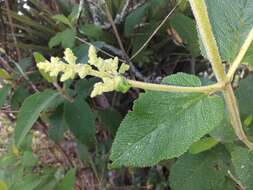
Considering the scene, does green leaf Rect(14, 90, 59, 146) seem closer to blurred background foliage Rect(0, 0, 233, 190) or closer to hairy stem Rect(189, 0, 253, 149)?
blurred background foliage Rect(0, 0, 233, 190)

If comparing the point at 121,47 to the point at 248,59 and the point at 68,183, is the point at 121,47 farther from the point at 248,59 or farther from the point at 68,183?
the point at 248,59

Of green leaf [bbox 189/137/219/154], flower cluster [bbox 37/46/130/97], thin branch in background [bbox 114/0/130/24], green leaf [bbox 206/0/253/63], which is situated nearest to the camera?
flower cluster [bbox 37/46/130/97]

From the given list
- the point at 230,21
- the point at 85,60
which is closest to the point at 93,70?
the point at 230,21

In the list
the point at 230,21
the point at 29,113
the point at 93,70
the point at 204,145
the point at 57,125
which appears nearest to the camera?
the point at 93,70

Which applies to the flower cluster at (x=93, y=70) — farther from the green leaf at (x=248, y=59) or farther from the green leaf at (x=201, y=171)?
the green leaf at (x=201, y=171)

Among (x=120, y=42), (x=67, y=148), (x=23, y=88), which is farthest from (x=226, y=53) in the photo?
(x=67, y=148)

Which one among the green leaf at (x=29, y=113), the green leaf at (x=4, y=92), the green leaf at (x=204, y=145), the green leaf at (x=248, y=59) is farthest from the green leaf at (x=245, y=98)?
the green leaf at (x=4, y=92)

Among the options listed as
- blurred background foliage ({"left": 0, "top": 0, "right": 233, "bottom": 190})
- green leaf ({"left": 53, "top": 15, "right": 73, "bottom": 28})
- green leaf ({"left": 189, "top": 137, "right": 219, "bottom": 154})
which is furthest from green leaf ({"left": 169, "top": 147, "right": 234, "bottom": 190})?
green leaf ({"left": 53, "top": 15, "right": 73, "bottom": 28})
